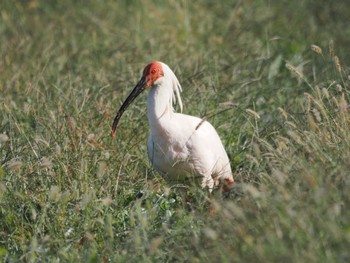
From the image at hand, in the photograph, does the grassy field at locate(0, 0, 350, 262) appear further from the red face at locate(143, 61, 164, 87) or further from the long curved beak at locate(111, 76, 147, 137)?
the red face at locate(143, 61, 164, 87)

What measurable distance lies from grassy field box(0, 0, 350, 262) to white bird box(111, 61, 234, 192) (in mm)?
168

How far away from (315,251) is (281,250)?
17cm

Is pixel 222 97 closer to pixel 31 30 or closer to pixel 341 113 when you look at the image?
pixel 341 113

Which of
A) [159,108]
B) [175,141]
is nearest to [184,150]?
[175,141]

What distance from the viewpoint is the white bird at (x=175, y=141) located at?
6.49 m

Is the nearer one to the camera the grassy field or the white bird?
the grassy field

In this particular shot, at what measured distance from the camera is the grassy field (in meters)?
4.84

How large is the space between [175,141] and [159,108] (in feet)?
0.87

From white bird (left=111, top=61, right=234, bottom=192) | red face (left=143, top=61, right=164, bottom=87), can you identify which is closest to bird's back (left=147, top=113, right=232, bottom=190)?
white bird (left=111, top=61, right=234, bottom=192)

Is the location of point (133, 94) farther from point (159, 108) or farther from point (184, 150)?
point (184, 150)

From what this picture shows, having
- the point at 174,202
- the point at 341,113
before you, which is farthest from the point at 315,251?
the point at 174,202

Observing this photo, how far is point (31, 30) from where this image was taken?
11.2 metres

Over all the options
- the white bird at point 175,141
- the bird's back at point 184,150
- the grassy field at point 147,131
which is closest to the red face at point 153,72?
the white bird at point 175,141

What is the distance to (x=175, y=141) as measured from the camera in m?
6.49
